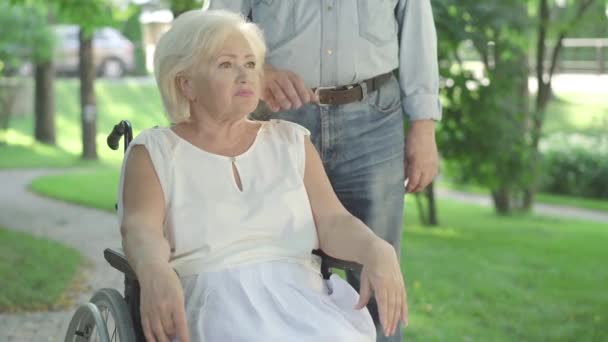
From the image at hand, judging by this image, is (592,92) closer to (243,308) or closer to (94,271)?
(94,271)

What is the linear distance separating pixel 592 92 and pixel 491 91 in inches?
627

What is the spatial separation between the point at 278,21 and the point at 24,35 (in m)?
14.5

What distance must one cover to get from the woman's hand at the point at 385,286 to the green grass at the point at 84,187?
8.22m

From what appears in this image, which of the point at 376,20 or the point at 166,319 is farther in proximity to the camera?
the point at 376,20

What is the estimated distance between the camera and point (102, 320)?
8.48 feet

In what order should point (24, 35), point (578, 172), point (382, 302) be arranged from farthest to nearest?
point (24, 35) → point (578, 172) → point (382, 302)

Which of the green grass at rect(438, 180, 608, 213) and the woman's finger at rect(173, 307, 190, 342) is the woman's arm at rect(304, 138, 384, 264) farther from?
the green grass at rect(438, 180, 608, 213)

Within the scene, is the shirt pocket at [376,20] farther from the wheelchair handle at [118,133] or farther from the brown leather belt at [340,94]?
the wheelchair handle at [118,133]

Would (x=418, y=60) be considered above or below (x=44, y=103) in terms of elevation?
above

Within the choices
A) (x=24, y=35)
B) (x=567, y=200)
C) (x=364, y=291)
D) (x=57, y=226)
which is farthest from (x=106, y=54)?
(x=364, y=291)

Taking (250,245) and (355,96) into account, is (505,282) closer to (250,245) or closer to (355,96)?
(355,96)

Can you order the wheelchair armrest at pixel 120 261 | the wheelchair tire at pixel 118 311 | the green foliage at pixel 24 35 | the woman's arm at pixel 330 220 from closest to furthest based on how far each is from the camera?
the wheelchair tire at pixel 118 311 → the wheelchair armrest at pixel 120 261 → the woman's arm at pixel 330 220 → the green foliage at pixel 24 35

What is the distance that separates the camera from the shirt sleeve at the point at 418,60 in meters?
3.23

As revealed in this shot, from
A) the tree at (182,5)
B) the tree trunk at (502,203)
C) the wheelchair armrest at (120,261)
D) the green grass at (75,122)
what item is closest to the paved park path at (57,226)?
the tree trunk at (502,203)
